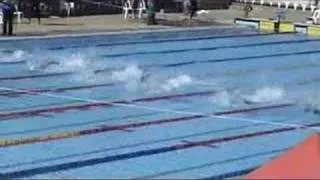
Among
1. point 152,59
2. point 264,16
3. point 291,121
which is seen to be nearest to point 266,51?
point 152,59

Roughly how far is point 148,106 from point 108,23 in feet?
34.1

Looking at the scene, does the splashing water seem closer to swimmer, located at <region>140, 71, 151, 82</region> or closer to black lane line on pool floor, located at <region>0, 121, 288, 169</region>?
swimmer, located at <region>140, 71, 151, 82</region>

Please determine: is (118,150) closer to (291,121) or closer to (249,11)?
(291,121)

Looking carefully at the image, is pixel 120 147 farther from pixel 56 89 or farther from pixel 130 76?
pixel 130 76

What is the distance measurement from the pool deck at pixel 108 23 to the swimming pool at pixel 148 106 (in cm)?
125

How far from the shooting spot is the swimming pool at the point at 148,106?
617cm

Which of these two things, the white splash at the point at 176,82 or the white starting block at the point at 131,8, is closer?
the white splash at the point at 176,82

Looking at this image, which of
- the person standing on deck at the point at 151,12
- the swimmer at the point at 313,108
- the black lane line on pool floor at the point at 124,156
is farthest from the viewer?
the person standing on deck at the point at 151,12

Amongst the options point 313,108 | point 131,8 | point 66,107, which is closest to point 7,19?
point 131,8

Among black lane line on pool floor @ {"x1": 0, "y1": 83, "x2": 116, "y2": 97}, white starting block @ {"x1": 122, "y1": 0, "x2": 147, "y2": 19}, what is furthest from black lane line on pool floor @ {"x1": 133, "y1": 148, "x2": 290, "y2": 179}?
white starting block @ {"x1": 122, "y1": 0, "x2": 147, "y2": 19}

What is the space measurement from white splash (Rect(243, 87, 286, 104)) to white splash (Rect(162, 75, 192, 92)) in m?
1.03

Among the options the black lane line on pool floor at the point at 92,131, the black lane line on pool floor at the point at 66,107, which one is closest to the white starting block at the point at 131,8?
the black lane line on pool floor at the point at 66,107

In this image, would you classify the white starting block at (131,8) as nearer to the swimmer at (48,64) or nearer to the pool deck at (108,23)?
the pool deck at (108,23)

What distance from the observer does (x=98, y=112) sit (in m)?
8.24
